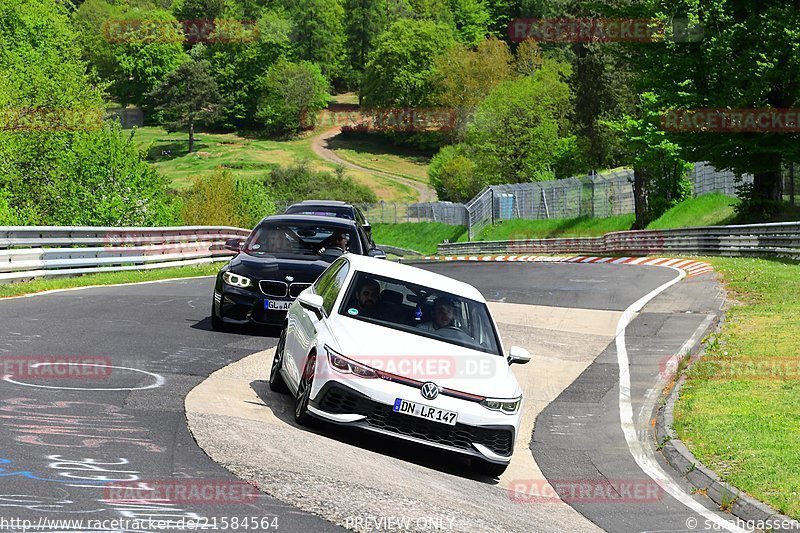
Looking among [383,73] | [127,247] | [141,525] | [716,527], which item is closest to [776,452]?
[716,527]

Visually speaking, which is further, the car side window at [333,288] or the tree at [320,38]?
the tree at [320,38]

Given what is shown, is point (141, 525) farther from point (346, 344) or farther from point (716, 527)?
point (716, 527)

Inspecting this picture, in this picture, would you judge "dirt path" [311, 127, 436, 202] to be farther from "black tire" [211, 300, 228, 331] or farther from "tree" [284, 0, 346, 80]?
"black tire" [211, 300, 228, 331]

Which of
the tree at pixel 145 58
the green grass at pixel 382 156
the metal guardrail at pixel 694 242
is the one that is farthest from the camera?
the tree at pixel 145 58

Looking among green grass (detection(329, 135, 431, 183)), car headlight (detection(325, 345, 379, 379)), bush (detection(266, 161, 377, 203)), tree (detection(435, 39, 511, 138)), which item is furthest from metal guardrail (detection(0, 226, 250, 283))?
tree (detection(435, 39, 511, 138))

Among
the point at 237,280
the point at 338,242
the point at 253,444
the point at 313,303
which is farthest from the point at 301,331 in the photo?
the point at 338,242

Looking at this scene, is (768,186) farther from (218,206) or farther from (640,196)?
(218,206)

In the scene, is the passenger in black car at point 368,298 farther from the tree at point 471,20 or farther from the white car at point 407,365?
the tree at point 471,20

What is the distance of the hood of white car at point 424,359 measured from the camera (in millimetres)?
9250

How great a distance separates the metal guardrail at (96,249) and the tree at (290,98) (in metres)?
114

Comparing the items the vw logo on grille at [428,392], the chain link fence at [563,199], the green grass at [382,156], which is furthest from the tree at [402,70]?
the vw logo on grille at [428,392]

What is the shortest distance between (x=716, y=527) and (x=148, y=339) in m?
8.06

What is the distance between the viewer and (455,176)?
359 ft

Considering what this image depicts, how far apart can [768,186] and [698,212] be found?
14.0 meters
